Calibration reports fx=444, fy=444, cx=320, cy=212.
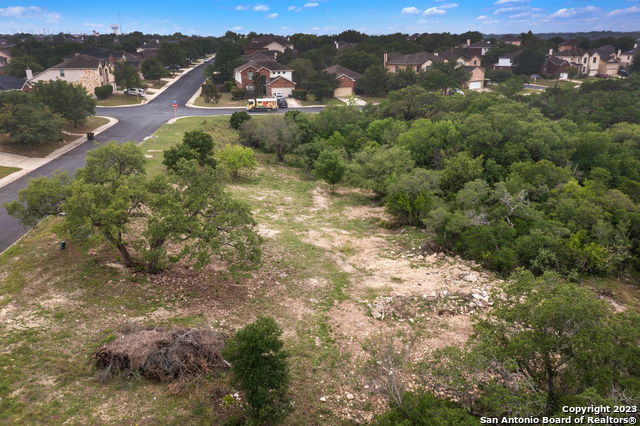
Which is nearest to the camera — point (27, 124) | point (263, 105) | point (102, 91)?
point (27, 124)

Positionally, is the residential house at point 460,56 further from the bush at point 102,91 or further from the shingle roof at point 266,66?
the bush at point 102,91

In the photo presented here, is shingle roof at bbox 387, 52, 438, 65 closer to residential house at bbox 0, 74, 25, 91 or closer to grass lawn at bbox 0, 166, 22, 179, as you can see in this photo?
residential house at bbox 0, 74, 25, 91

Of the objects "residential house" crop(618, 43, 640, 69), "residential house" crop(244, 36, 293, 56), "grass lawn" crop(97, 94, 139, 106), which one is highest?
"residential house" crop(244, 36, 293, 56)

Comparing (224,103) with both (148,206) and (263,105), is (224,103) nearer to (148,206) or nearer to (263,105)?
(263,105)

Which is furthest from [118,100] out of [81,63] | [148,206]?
[148,206]

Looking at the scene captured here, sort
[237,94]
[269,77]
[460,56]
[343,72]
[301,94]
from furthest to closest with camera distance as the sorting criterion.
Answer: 1. [460,56]
2. [343,72]
3. [269,77]
4. [301,94]
5. [237,94]

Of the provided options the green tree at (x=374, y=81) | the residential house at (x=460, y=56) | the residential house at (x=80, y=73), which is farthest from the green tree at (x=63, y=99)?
the residential house at (x=460, y=56)

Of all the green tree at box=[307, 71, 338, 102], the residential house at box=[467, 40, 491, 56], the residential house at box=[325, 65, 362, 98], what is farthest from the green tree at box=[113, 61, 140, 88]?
the residential house at box=[467, 40, 491, 56]
